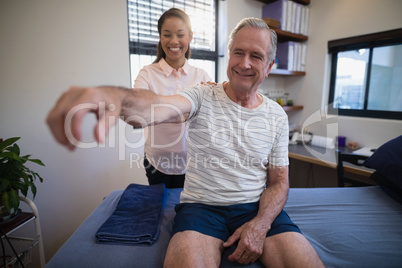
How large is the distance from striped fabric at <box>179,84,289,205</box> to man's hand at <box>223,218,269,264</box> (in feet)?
0.44

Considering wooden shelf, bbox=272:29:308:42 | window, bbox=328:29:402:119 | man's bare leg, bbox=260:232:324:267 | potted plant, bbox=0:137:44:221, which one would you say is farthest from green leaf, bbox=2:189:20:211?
window, bbox=328:29:402:119

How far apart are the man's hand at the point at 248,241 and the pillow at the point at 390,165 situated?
0.99m

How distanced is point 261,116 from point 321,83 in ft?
6.56

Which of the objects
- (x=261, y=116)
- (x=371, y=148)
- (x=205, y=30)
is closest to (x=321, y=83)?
(x=371, y=148)

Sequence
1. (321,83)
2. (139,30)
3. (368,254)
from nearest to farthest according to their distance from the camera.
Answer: (368,254) < (139,30) < (321,83)

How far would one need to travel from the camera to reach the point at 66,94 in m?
0.47

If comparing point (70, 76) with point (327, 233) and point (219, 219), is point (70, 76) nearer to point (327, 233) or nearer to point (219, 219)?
point (219, 219)

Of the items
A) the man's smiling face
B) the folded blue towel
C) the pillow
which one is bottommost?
the folded blue towel

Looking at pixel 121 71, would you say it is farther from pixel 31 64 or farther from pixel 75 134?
pixel 75 134

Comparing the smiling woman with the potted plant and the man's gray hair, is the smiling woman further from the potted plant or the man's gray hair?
the potted plant

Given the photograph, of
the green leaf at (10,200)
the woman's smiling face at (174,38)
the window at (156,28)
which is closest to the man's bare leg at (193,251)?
the green leaf at (10,200)

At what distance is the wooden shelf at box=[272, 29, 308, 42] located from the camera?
2.49 metres

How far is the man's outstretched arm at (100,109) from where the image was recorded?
0.43 meters

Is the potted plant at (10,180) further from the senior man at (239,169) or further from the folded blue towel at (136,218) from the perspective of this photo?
the senior man at (239,169)
